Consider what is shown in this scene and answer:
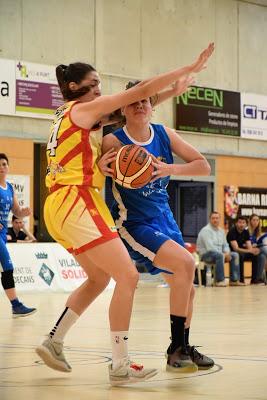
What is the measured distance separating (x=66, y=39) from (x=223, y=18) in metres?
5.07

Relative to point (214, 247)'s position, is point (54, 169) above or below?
above

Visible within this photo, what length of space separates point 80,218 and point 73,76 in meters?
0.89

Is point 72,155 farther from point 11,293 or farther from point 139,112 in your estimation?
point 11,293

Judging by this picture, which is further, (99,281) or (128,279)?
(99,281)

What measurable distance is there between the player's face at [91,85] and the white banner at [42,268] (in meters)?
10.2

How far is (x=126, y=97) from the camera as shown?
15.6 ft

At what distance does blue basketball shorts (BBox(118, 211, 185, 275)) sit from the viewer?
5121 mm

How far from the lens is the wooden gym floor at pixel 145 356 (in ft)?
14.2

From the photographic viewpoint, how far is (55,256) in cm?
1586

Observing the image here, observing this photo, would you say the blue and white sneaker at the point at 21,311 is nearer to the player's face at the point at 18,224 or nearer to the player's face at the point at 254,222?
the player's face at the point at 18,224

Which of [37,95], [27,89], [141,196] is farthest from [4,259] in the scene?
[37,95]

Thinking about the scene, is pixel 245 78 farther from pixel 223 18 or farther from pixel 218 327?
pixel 218 327

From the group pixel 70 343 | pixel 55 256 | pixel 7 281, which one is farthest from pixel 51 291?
pixel 70 343

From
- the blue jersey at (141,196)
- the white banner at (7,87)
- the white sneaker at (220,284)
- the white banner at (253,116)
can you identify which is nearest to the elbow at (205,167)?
the blue jersey at (141,196)
